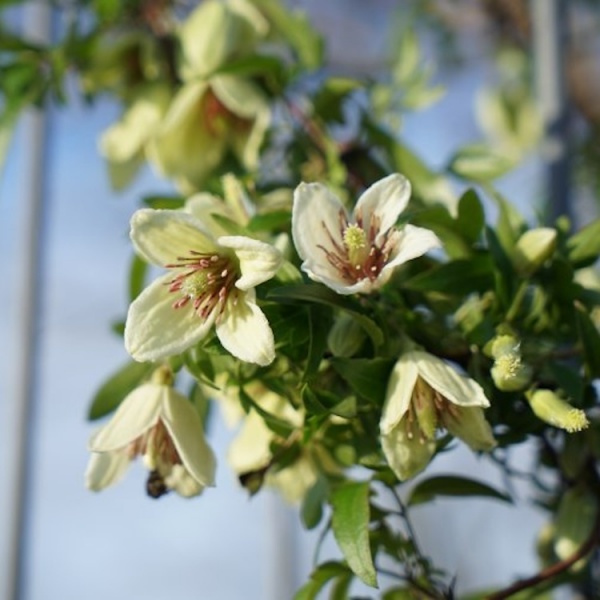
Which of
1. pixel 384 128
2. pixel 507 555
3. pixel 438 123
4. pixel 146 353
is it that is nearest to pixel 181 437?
pixel 146 353

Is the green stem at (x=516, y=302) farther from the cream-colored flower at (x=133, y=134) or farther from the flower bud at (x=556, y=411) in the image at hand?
the cream-colored flower at (x=133, y=134)

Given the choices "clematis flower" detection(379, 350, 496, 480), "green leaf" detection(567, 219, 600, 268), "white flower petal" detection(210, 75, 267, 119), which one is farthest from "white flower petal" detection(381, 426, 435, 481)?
"white flower petal" detection(210, 75, 267, 119)

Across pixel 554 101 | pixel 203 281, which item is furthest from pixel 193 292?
pixel 554 101

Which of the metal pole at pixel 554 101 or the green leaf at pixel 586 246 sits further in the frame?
the metal pole at pixel 554 101

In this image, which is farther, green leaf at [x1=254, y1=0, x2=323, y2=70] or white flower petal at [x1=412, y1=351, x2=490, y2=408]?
green leaf at [x1=254, y1=0, x2=323, y2=70]

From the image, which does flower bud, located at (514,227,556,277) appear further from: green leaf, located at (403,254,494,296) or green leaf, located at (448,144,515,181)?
green leaf, located at (448,144,515,181)

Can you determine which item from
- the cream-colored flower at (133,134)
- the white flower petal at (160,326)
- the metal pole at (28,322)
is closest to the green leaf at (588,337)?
the white flower petal at (160,326)

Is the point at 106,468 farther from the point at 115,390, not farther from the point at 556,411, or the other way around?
the point at 556,411
